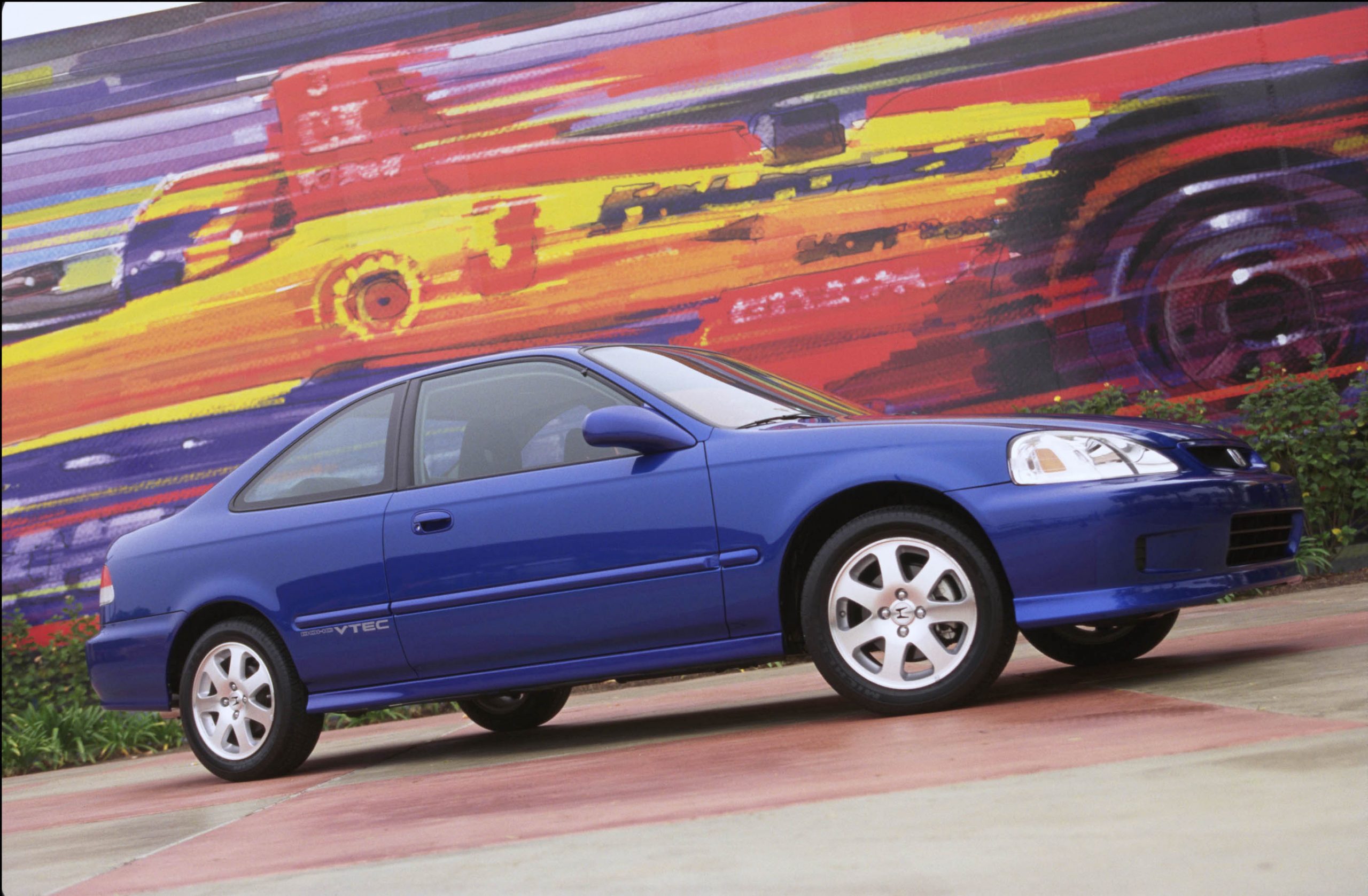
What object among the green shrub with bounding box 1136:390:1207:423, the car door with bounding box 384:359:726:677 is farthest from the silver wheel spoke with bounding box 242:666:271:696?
the green shrub with bounding box 1136:390:1207:423

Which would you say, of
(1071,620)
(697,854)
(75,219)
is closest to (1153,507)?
(1071,620)

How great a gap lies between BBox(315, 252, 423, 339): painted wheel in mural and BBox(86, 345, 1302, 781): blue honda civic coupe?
4822mm

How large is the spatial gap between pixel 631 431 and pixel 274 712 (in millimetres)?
2005

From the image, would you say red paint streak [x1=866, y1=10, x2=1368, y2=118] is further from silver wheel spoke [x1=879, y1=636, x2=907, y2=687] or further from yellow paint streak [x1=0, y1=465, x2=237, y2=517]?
silver wheel spoke [x1=879, y1=636, x2=907, y2=687]

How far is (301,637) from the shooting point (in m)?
5.45

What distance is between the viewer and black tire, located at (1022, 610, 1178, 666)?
5457 millimetres

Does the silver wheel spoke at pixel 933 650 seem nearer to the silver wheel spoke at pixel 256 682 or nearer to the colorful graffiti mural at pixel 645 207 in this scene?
the silver wheel spoke at pixel 256 682

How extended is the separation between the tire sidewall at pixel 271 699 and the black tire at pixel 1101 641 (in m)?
2.98

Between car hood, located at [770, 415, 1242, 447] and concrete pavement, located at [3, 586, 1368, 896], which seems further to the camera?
car hood, located at [770, 415, 1242, 447]

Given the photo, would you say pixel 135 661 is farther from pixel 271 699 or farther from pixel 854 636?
pixel 854 636

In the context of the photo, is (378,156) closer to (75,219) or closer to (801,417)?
(75,219)

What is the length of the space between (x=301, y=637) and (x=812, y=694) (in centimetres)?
222

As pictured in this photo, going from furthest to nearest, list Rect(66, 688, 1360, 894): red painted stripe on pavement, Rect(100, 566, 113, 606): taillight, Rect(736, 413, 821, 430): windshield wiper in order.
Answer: Rect(100, 566, 113, 606): taillight
Rect(736, 413, 821, 430): windshield wiper
Rect(66, 688, 1360, 894): red painted stripe on pavement

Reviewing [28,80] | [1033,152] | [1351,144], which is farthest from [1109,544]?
[28,80]
